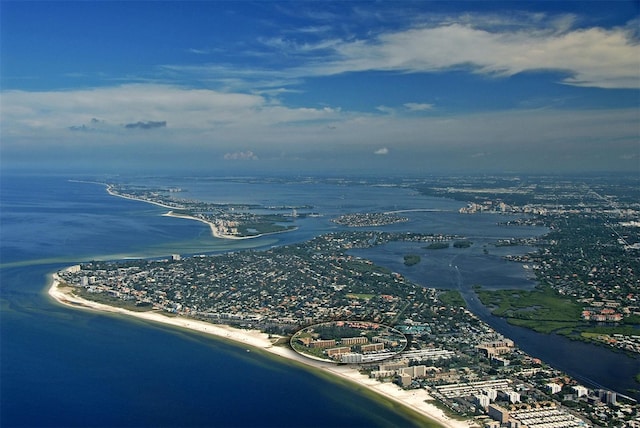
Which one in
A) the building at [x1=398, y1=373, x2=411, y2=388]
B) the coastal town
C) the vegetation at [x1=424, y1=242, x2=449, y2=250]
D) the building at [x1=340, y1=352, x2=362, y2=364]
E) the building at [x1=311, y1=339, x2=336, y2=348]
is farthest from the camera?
the vegetation at [x1=424, y1=242, x2=449, y2=250]

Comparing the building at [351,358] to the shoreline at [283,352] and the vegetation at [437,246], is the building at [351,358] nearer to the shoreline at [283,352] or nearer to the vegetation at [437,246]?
the shoreline at [283,352]

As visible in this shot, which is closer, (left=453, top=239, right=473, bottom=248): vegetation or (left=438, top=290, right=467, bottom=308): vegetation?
(left=438, top=290, right=467, bottom=308): vegetation

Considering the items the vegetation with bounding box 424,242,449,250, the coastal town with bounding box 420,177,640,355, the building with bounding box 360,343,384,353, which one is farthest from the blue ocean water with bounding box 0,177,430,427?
the vegetation with bounding box 424,242,449,250

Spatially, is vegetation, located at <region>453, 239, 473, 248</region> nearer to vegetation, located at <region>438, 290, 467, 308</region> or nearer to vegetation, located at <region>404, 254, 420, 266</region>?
vegetation, located at <region>404, 254, 420, 266</region>

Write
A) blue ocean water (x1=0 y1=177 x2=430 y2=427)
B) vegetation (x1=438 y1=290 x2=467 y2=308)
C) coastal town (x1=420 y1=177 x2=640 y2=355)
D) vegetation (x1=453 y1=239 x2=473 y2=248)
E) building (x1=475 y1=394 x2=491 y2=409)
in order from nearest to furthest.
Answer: blue ocean water (x1=0 y1=177 x2=430 y2=427)
building (x1=475 y1=394 x2=491 y2=409)
coastal town (x1=420 y1=177 x2=640 y2=355)
vegetation (x1=438 y1=290 x2=467 y2=308)
vegetation (x1=453 y1=239 x2=473 y2=248)

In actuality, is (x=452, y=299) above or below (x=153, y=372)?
above

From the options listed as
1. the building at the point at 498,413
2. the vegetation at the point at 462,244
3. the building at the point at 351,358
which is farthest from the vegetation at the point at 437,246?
the building at the point at 498,413

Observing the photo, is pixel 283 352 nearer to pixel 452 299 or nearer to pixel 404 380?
pixel 404 380

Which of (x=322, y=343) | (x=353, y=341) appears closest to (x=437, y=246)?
(x=353, y=341)
